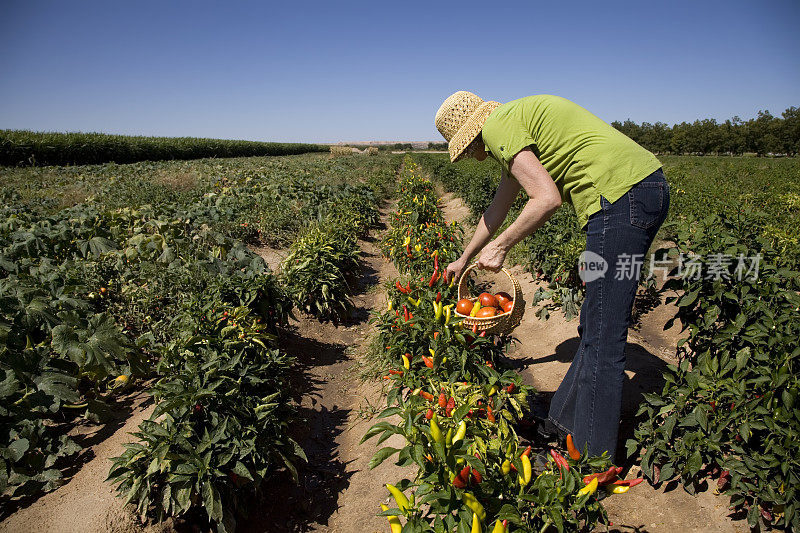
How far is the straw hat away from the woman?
0.05m

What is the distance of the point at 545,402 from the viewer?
2.69m

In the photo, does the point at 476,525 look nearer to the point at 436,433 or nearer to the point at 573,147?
the point at 436,433

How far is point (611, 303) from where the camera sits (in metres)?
1.77

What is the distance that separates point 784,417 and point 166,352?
270 cm

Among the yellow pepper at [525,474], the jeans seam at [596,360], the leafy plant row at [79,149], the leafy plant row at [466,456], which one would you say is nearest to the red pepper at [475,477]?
the leafy plant row at [466,456]

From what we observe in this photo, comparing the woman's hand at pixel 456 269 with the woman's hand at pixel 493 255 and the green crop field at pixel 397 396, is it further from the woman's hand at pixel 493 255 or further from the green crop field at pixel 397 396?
the woman's hand at pixel 493 255

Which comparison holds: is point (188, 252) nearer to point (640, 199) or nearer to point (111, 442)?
point (111, 442)

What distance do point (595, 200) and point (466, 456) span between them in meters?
1.16

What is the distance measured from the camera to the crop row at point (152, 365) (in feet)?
5.89

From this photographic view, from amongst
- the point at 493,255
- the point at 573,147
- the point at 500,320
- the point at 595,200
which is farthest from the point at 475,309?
the point at 573,147

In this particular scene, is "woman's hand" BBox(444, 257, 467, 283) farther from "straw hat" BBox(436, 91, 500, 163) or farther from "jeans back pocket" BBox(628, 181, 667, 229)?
"jeans back pocket" BBox(628, 181, 667, 229)

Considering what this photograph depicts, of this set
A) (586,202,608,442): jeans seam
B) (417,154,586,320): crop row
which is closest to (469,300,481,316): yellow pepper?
(586,202,608,442): jeans seam

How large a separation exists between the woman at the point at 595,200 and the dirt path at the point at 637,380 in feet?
1.07

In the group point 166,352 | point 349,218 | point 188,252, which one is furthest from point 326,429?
point 349,218
